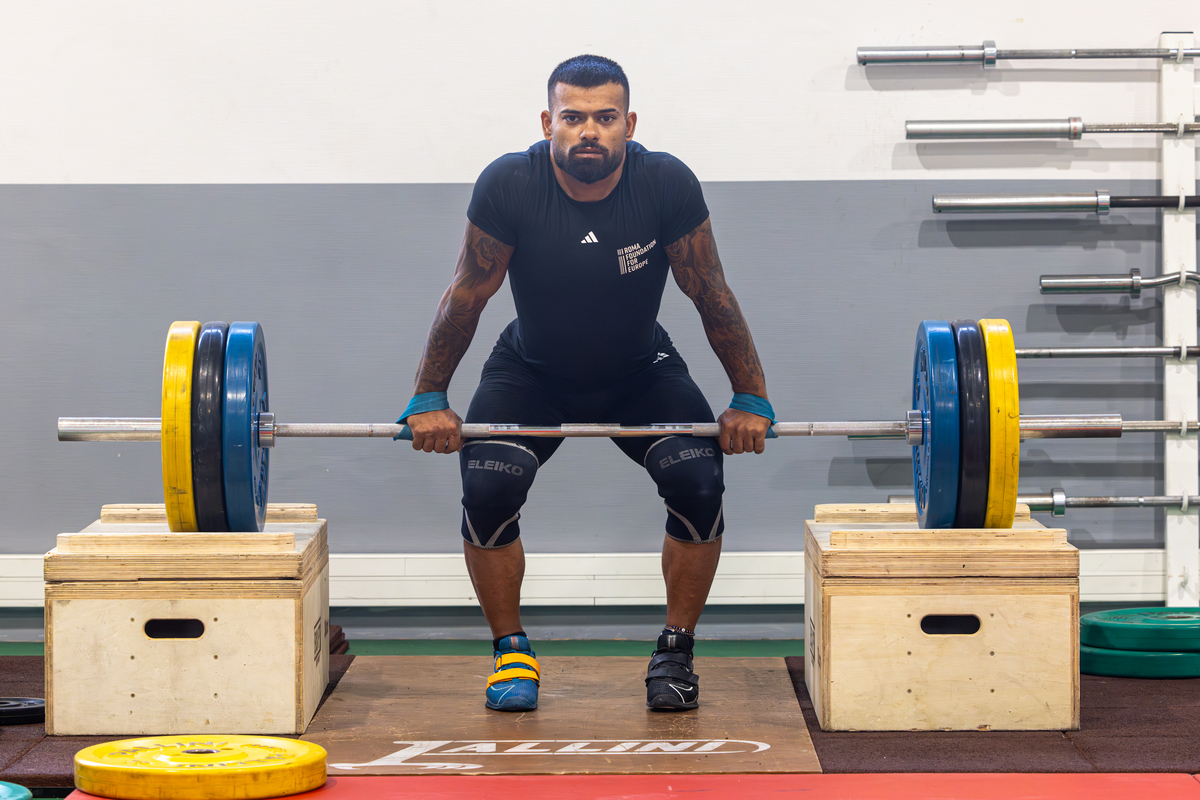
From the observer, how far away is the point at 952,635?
78.2 inches

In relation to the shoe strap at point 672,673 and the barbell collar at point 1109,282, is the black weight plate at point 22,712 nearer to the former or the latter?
→ the shoe strap at point 672,673

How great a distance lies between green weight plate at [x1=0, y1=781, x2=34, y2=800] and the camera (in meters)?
1.55

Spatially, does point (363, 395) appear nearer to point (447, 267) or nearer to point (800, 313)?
point (447, 267)

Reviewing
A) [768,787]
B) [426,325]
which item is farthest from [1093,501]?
[426,325]

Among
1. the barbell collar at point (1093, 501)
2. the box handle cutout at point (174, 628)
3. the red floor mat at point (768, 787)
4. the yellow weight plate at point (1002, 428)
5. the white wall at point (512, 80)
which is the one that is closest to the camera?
the red floor mat at point (768, 787)

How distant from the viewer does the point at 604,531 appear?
3.13 m

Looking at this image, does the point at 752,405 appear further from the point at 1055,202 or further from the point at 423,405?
the point at 1055,202

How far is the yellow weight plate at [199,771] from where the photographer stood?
5.22 feet

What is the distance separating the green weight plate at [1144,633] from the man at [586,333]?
99 centimetres

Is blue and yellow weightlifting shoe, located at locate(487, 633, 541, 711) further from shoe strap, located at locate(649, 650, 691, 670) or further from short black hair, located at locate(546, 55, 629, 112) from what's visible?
short black hair, located at locate(546, 55, 629, 112)

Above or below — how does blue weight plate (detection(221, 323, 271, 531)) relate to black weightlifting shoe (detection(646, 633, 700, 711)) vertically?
above

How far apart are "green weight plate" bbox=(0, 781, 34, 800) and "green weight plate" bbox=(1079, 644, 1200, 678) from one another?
2.18 meters

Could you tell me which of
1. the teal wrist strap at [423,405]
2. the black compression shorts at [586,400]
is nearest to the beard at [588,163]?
the black compression shorts at [586,400]

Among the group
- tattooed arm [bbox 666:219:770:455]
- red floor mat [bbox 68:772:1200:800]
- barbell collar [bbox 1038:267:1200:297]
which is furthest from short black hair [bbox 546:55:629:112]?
barbell collar [bbox 1038:267:1200:297]
